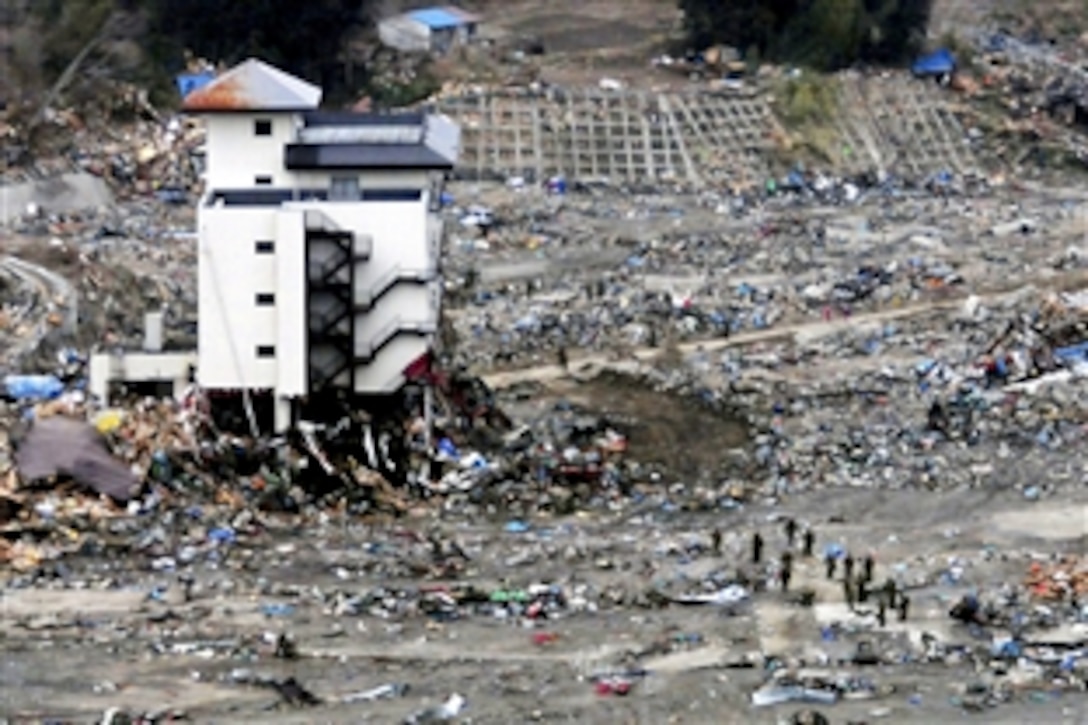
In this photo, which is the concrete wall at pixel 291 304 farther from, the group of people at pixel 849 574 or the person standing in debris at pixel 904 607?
the person standing in debris at pixel 904 607

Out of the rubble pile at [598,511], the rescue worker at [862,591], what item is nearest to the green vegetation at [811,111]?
the rubble pile at [598,511]

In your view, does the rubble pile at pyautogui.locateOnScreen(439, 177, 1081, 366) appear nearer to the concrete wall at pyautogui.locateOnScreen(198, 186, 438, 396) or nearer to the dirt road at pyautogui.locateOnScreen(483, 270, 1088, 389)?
the dirt road at pyautogui.locateOnScreen(483, 270, 1088, 389)

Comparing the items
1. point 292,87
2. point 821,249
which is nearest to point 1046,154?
point 821,249

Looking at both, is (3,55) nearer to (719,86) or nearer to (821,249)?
(719,86)

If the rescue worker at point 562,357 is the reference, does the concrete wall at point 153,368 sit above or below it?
above

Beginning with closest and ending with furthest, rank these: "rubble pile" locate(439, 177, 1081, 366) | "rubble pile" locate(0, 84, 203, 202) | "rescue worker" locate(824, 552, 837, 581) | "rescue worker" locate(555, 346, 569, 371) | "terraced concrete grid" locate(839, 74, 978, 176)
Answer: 1. "rescue worker" locate(824, 552, 837, 581)
2. "rescue worker" locate(555, 346, 569, 371)
3. "rubble pile" locate(439, 177, 1081, 366)
4. "rubble pile" locate(0, 84, 203, 202)
5. "terraced concrete grid" locate(839, 74, 978, 176)

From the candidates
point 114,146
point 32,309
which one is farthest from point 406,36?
point 32,309

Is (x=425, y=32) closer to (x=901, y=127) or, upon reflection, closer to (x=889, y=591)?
(x=901, y=127)

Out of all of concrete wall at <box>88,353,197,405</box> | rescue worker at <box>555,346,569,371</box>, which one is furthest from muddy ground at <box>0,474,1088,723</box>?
rescue worker at <box>555,346,569,371</box>
